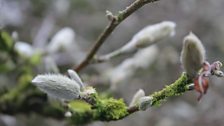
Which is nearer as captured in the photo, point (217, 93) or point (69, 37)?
point (69, 37)

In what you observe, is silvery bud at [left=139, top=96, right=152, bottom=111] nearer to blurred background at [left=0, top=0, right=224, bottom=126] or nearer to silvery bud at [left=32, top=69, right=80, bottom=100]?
silvery bud at [left=32, top=69, right=80, bottom=100]

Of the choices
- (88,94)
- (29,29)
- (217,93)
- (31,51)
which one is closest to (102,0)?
(29,29)

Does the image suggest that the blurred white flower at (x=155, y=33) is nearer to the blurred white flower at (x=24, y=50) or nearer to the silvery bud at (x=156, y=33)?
the silvery bud at (x=156, y=33)

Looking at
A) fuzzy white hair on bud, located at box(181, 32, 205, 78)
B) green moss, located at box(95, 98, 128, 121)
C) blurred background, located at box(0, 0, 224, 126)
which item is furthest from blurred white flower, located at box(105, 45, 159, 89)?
fuzzy white hair on bud, located at box(181, 32, 205, 78)

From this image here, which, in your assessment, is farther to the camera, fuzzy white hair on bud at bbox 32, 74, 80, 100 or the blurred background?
the blurred background

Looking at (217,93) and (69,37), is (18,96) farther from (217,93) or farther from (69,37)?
(217,93)

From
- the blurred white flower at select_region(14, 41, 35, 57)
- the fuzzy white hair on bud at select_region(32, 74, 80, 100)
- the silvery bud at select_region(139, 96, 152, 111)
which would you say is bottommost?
the silvery bud at select_region(139, 96, 152, 111)

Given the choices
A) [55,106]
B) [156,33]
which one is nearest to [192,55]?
[156,33]
